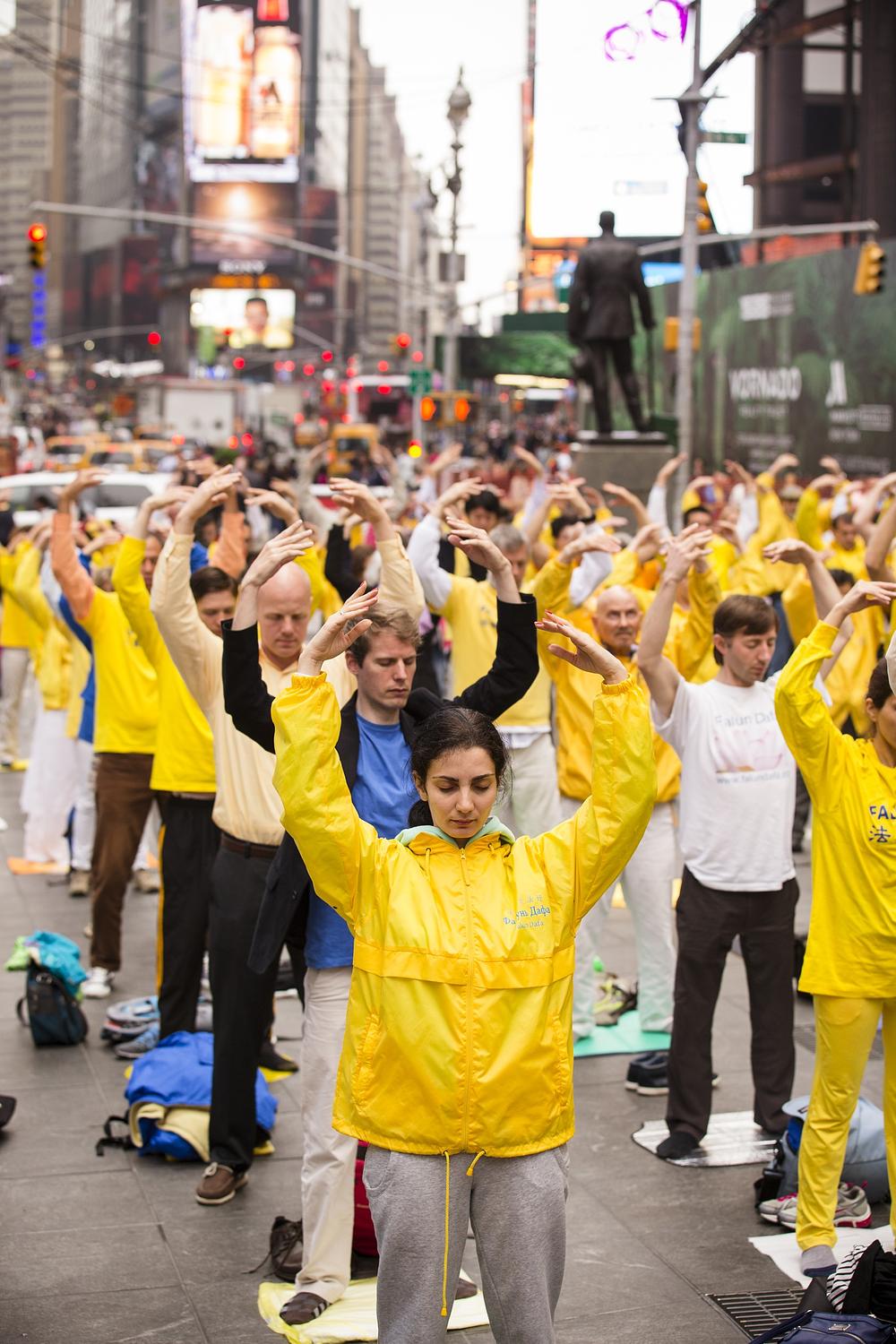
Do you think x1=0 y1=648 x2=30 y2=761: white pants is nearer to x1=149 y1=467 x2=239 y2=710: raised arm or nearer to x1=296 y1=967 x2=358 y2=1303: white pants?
x1=149 y1=467 x2=239 y2=710: raised arm

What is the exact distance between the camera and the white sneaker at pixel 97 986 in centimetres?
855

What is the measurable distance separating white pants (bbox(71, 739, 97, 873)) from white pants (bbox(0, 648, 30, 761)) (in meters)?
4.42

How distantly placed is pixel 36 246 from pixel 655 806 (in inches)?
1042

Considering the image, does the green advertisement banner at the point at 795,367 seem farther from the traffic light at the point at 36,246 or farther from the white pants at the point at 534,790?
the white pants at the point at 534,790

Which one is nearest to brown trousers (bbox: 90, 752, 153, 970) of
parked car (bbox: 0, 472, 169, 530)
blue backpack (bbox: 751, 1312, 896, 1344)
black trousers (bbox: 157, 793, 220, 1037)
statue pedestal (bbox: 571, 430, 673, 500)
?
black trousers (bbox: 157, 793, 220, 1037)

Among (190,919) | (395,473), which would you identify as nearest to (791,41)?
(395,473)

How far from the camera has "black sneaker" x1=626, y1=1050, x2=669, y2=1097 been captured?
7270 millimetres

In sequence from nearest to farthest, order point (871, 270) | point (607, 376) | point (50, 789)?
point (50, 789) < point (607, 376) < point (871, 270)

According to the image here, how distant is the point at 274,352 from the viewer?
418ft

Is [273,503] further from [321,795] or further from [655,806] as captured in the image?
[321,795]

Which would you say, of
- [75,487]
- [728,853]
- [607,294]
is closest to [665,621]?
[728,853]

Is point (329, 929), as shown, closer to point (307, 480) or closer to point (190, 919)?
point (190, 919)

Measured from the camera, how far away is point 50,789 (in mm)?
11297

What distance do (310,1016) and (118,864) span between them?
337 centimetres
